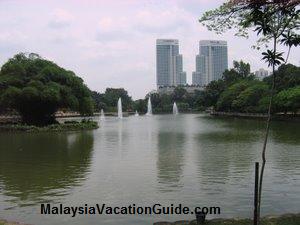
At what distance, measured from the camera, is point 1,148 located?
3009 cm

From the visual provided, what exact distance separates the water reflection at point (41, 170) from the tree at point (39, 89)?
1919 centimetres

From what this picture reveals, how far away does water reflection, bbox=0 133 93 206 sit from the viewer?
14898 mm

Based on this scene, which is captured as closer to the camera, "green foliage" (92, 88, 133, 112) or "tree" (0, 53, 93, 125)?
"tree" (0, 53, 93, 125)

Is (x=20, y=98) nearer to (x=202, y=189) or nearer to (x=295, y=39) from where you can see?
(x=202, y=189)

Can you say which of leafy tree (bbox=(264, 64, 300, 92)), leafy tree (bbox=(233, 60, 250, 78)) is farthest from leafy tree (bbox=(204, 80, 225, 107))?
leafy tree (bbox=(264, 64, 300, 92))

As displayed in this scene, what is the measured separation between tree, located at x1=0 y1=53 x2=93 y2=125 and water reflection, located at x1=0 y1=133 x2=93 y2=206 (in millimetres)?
19190

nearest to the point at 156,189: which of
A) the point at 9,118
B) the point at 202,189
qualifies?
the point at 202,189

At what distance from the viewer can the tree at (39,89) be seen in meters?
49.2

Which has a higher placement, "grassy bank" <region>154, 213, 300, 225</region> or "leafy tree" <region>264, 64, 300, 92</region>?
"leafy tree" <region>264, 64, 300, 92</region>

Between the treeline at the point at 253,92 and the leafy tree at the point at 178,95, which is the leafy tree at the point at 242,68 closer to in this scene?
the treeline at the point at 253,92

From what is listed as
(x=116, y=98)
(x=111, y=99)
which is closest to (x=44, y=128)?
(x=111, y=99)

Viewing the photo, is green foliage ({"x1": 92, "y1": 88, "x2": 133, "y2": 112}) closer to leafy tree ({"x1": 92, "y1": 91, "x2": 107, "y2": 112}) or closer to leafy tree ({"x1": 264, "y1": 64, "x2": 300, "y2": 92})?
leafy tree ({"x1": 92, "y1": 91, "x2": 107, "y2": 112})

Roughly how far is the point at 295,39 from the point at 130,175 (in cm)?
1068

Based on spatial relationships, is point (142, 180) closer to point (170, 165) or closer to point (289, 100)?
point (170, 165)
